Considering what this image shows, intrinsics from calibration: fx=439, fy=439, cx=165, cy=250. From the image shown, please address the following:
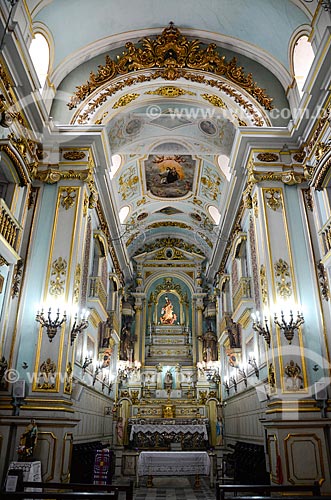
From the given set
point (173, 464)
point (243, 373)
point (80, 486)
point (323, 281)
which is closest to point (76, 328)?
point (80, 486)

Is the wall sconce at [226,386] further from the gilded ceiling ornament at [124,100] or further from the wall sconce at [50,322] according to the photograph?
the gilded ceiling ornament at [124,100]

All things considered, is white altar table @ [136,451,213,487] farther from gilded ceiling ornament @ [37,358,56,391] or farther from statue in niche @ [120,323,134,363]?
statue in niche @ [120,323,134,363]

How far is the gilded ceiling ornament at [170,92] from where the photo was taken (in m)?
12.1

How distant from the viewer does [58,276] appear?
9.43 meters

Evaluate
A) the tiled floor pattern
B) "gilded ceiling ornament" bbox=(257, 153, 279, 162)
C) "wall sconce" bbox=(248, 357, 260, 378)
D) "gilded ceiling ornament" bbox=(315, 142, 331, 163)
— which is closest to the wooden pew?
the tiled floor pattern

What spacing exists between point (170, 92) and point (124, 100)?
1310 millimetres

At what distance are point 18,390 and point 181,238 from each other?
14.7 meters

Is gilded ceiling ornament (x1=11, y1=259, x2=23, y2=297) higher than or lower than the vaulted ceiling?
lower

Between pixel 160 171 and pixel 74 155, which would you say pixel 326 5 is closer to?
pixel 74 155

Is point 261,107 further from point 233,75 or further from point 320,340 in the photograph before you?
point 320,340

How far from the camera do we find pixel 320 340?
8875 millimetres

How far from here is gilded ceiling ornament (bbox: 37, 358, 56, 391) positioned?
8398 mm

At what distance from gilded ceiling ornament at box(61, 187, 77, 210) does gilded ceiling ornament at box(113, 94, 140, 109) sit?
9.88ft

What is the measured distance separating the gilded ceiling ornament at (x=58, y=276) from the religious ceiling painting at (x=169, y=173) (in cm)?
681
